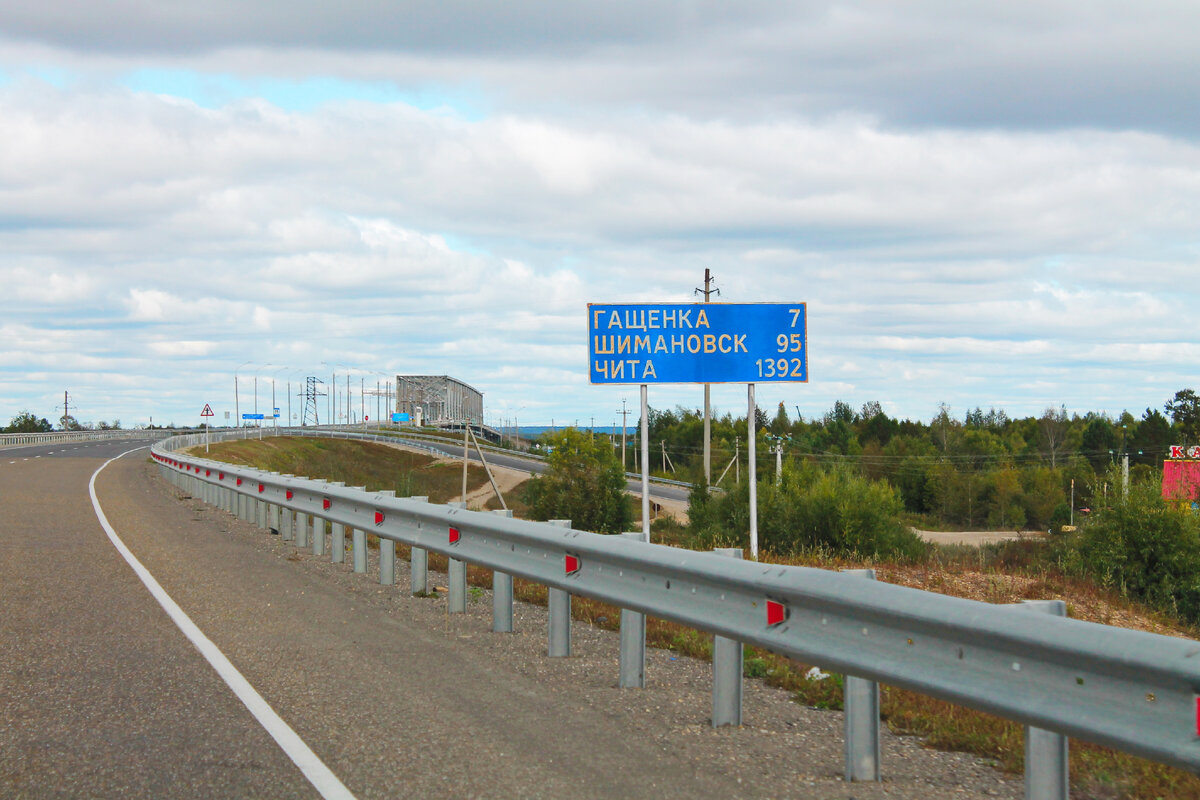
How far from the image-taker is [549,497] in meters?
82.4

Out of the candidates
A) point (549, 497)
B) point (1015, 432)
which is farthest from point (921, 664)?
point (1015, 432)

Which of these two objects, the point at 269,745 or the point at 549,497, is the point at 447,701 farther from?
the point at 549,497

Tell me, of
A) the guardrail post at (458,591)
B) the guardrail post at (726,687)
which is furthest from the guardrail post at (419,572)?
the guardrail post at (726,687)

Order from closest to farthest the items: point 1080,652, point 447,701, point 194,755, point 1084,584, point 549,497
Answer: point 1080,652, point 194,755, point 447,701, point 1084,584, point 549,497

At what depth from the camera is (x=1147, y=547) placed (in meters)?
28.3

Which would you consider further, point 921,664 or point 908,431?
point 908,431

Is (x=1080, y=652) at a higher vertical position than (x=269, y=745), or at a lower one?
higher

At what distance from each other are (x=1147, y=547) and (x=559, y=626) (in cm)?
2463

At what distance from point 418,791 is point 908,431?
543 ft

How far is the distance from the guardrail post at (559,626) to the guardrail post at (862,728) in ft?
10.4

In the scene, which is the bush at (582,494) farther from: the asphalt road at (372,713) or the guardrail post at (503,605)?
the guardrail post at (503,605)

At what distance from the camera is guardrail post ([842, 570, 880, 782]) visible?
5082 mm

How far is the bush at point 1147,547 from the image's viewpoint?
27156 mm

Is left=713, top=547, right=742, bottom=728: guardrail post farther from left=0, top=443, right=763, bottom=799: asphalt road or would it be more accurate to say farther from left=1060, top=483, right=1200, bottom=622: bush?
left=1060, top=483, right=1200, bottom=622: bush
